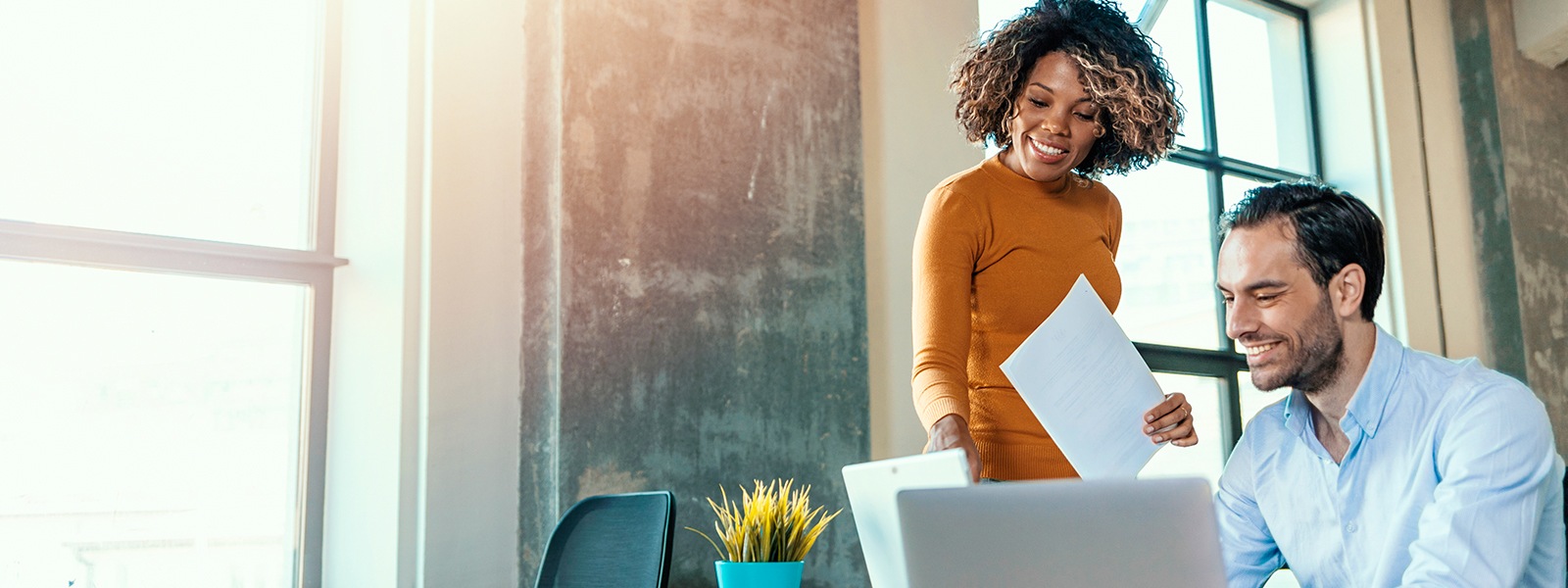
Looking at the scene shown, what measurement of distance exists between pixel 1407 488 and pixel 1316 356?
0.22 metres

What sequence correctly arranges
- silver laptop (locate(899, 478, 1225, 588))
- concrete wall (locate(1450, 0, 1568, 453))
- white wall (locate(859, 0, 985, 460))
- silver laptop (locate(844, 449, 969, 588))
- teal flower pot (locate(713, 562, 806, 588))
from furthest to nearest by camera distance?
concrete wall (locate(1450, 0, 1568, 453)) < white wall (locate(859, 0, 985, 460)) < teal flower pot (locate(713, 562, 806, 588)) < silver laptop (locate(844, 449, 969, 588)) < silver laptop (locate(899, 478, 1225, 588))

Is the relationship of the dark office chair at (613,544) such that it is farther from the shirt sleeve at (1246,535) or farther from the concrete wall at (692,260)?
the shirt sleeve at (1246,535)

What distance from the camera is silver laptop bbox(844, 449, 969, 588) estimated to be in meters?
1.10

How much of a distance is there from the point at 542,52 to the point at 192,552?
136 centimetres

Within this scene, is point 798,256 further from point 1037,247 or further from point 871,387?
point 1037,247

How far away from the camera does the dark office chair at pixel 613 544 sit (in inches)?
77.8

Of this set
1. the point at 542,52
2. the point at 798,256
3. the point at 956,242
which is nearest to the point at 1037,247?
the point at 956,242

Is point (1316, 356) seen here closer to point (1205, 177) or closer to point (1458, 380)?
point (1458, 380)

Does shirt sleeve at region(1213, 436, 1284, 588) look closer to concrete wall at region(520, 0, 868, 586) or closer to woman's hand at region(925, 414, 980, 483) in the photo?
woman's hand at region(925, 414, 980, 483)

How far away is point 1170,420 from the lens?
175cm

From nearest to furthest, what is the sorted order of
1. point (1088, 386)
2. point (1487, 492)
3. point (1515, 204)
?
point (1487, 492) → point (1088, 386) → point (1515, 204)

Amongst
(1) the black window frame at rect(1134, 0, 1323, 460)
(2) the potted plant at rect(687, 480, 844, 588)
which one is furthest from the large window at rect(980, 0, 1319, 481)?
(2) the potted plant at rect(687, 480, 844, 588)

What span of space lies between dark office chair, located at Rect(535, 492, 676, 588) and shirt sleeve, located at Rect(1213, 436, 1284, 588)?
0.87 meters

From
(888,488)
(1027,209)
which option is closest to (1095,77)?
(1027,209)
